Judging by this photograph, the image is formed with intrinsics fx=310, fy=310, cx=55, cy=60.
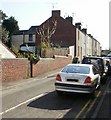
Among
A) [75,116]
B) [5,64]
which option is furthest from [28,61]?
[75,116]

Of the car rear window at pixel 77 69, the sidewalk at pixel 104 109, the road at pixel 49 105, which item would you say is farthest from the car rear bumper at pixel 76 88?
the car rear window at pixel 77 69

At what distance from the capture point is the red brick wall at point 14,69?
65.2 ft

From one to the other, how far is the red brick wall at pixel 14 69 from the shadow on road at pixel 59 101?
5.78 metres

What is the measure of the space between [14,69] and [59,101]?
8.98m

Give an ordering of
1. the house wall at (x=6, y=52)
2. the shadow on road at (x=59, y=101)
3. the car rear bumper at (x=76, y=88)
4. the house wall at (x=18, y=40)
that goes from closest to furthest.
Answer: the shadow on road at (x=59, y=101), the car rear bumper at (x=76, y=88), the house wall at (x=6, y=52), the house wall at (x=18, y=40)

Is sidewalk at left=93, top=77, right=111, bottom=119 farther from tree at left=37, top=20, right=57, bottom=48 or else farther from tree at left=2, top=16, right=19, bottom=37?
tree at left=2, top=16, right=19, bottom=37

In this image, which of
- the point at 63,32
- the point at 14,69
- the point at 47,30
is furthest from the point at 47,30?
the point at 14,69

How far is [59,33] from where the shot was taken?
56.9 m

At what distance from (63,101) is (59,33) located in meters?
44.4

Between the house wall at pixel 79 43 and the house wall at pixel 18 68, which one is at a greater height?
the house wall at pixel 79 43

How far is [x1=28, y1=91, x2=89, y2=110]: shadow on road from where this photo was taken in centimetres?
1176

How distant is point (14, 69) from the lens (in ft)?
70.2

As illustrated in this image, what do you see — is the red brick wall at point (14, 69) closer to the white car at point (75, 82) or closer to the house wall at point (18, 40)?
the white car at point (75, 82)

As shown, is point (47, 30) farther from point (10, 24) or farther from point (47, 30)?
point (10, 24)
